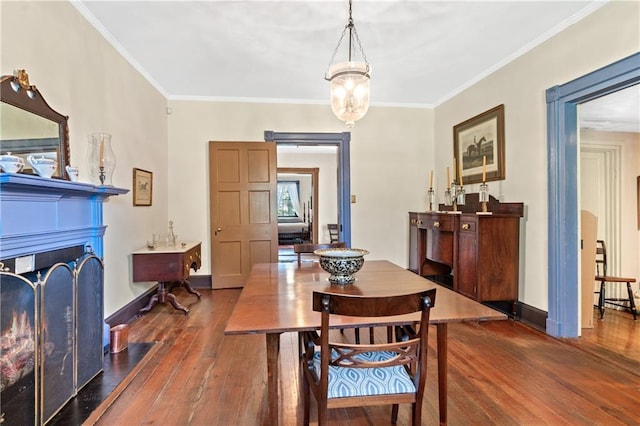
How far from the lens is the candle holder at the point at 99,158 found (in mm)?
2514

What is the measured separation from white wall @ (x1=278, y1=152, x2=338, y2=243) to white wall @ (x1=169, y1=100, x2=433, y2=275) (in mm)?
3926

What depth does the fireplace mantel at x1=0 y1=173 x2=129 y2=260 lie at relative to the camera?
4.89 ft

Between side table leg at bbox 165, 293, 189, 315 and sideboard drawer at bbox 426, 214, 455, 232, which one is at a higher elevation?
sideboard drawer at bbox 426, 214, 455, 232

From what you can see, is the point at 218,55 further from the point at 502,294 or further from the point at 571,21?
the point at 502,294

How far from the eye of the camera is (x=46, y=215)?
1771 millimetres

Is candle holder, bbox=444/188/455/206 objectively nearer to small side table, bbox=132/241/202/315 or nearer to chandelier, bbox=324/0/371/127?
chandelier, bbox=324/0/371/127

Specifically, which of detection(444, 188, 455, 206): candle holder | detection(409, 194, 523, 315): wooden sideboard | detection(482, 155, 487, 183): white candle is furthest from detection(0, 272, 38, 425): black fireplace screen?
detection(444, 188, 455, 206): candle holder

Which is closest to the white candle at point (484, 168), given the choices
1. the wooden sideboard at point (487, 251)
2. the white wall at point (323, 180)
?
the wooden sideboard at point (487, 251)

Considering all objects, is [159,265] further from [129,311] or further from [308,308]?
[308,308]

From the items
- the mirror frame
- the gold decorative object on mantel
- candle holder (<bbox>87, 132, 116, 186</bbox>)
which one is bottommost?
candle holder (<bbox>87, 132, 116, 186</bbox>)

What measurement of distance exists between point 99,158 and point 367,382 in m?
2.53

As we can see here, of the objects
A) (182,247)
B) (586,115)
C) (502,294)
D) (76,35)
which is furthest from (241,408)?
(586,115)

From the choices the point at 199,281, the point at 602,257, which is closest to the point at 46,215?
the point at 199,281

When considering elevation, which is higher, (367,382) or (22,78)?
(22,78)
